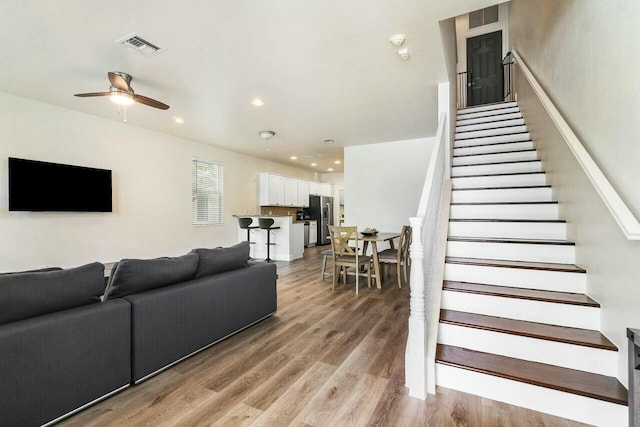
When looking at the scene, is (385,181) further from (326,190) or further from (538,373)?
(538,373)

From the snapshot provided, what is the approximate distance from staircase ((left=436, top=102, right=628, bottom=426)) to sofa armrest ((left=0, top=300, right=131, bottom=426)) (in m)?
2.05

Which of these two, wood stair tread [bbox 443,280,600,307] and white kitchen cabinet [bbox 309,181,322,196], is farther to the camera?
white kitchen cabinet [bbox 309,181,322,196]

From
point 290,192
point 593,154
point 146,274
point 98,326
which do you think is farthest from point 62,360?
point 290,192

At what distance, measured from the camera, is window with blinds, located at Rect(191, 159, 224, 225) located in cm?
642

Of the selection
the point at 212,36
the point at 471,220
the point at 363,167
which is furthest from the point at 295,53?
the point at 363,167

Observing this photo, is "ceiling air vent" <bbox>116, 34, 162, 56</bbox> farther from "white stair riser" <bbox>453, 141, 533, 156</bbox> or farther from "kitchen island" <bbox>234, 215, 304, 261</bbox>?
"kitchen island" <bbox>234, 215, 304, 261</bbox>

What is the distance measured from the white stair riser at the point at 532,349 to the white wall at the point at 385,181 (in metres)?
4.50

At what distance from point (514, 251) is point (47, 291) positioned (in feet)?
10.6

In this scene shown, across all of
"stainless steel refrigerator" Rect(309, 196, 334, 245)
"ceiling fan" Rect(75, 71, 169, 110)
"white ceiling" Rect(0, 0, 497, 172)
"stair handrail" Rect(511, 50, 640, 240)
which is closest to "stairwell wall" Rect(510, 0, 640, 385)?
"stair handrail" Rect(511, 50, 640, 240)

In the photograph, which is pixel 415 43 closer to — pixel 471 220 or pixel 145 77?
pixel 471 220

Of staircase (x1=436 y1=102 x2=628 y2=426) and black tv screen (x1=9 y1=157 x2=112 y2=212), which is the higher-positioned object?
black tv screen (x1=9 y1=157 x2=112 y2=212)

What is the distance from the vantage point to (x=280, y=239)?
7.02 meters

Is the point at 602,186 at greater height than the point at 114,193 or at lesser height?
lesser

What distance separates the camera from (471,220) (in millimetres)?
2779
